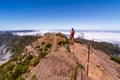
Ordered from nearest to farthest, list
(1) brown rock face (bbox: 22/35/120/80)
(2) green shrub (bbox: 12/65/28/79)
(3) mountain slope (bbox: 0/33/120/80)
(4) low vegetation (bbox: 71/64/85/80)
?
(4) low vegetation (bbox: 71/64/85/80) < (1) brown rock face (bbox: 22/35/120/80) < (3) mountain slope (bbox: 0/33/120/80) < (2) green shrub (bbox: 12/65/28/79)

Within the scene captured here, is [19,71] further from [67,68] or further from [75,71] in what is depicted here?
[75,71]

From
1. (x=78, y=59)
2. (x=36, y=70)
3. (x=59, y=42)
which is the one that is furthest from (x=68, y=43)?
(x=36, y=70)

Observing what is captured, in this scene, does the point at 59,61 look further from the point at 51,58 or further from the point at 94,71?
the point at 94,71

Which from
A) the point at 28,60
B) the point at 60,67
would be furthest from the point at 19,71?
the point at 60,67

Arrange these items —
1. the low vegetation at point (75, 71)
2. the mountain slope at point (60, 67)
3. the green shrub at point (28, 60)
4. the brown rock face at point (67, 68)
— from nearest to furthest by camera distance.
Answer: the low vegetation at point (75, 71)
the brown rock face at point (67, 68)
the mountain slope at point (60, 67)
the green shrub at point (28, 60)

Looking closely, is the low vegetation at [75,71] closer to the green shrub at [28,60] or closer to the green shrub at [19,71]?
the green shrub at [19,71]

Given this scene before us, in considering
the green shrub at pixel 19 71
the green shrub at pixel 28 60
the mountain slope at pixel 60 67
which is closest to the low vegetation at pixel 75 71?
the mountain slope at pixel 60 67

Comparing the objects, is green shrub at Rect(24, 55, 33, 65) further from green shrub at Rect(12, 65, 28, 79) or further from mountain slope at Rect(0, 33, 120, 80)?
green shrub at Rect(12, 65, 28, 79)

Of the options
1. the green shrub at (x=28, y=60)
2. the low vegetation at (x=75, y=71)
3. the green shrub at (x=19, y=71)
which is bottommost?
the green shrub at (x=19, y=71)

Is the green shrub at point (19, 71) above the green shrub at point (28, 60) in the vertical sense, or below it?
below

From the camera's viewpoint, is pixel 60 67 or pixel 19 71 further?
pixel 19 71

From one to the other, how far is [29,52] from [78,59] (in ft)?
44.0

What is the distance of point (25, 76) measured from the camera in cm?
2981

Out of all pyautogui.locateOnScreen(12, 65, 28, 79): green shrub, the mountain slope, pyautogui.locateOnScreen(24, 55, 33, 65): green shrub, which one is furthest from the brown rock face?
pyautogui.locateOnScreen(24, 55, 33, 65): green shrub
